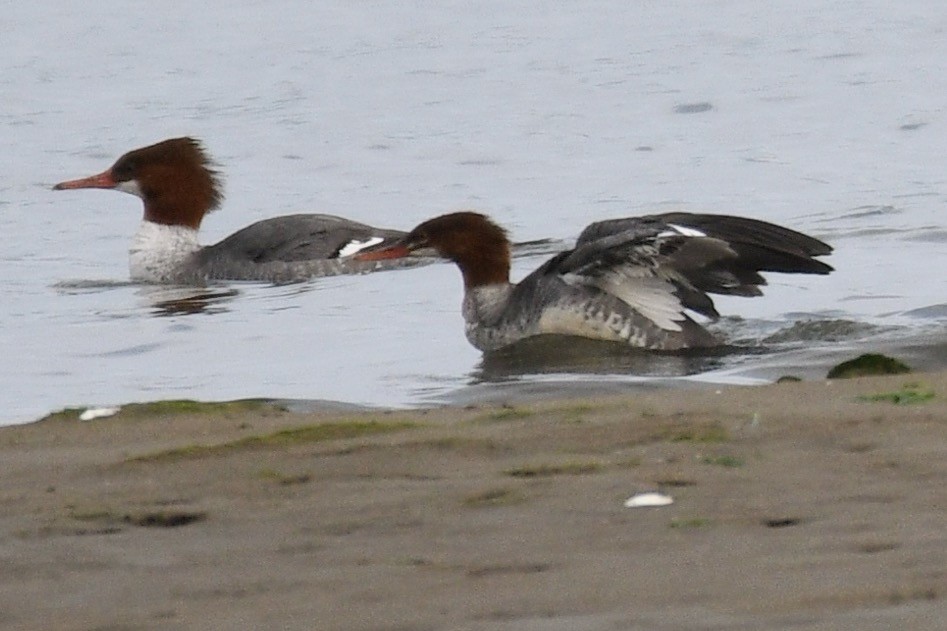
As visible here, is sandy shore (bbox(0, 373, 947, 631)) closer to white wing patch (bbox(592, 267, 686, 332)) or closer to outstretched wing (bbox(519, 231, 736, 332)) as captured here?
outstretched wing (bbox(519, 231, 736, 332))

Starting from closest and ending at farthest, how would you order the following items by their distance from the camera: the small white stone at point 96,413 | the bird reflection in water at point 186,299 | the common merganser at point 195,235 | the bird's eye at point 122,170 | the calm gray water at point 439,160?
1. the small white stone at point 96,413
2. the calm gray water at point 439,160
3. the bird reflection in water at point 186,299
4. the common merganser at point 195,235
5. the bird's eye at point 122,170

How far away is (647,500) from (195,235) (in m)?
10.3

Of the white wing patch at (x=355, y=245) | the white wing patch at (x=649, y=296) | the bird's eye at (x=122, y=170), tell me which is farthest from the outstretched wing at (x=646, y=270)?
the bird's eye at (x=122, y=170)

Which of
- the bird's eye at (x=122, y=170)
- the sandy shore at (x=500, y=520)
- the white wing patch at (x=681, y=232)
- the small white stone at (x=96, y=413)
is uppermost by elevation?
the bird's eye at (x=122, y=170)

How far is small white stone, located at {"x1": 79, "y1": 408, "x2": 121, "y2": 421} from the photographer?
6.11 meters

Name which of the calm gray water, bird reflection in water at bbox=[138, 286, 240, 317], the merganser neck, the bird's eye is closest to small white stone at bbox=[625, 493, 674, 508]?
the calm gray water

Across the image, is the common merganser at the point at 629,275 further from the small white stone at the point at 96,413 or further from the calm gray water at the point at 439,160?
the small white stone at the point at 96,413

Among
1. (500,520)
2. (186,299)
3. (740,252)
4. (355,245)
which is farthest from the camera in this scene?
(355,245)

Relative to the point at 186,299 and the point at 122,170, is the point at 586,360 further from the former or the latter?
the point at 122,170

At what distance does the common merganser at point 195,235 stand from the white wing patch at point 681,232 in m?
3.10

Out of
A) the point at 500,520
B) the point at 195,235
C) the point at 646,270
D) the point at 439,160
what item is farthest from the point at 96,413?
the point at 439,160

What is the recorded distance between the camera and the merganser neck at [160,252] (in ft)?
43.4

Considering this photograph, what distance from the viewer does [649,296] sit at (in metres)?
9.18

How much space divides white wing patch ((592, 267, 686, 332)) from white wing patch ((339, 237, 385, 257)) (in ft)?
11.2
